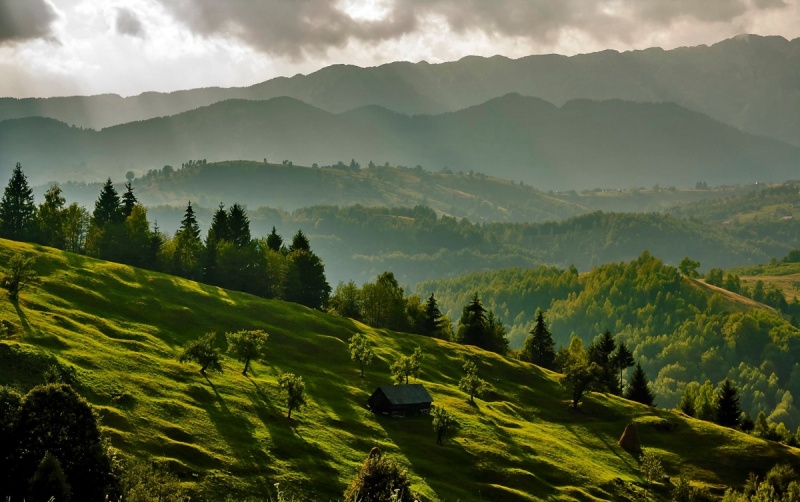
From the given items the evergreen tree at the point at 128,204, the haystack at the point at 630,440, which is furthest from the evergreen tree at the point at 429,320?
the evergreen tree at the point at 128,204

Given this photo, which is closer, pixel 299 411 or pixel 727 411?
pixel 299 411

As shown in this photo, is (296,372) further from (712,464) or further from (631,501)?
(712,464)

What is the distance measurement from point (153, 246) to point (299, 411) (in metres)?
77.9

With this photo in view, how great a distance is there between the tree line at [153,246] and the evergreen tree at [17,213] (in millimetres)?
184

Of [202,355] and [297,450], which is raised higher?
[202,355]

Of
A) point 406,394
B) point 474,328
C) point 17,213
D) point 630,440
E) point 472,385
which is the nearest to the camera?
point 406,394

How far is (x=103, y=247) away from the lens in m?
150

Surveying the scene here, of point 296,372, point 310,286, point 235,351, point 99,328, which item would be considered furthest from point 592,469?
point 310,286

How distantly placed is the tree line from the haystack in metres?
79.9

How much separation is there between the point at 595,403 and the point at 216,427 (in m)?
75.1

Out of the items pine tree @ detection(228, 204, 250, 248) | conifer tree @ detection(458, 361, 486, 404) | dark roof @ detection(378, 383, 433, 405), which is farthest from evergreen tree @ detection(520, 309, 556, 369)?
pine tree @ detection(228, 204, 250, 248)

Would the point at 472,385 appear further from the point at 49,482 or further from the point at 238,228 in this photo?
the point at 238,228

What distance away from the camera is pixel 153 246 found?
155 meters

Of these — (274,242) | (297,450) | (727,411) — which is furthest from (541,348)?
(297,450)
